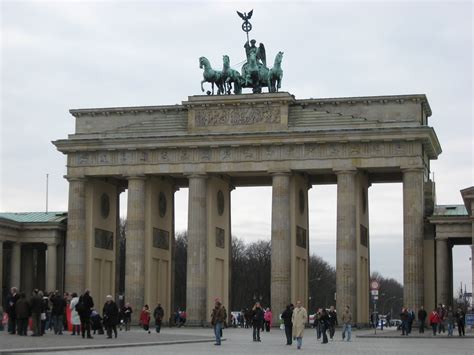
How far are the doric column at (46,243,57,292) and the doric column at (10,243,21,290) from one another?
7.32 ft

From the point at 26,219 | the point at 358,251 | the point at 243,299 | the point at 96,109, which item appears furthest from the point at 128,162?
the point at 243,299

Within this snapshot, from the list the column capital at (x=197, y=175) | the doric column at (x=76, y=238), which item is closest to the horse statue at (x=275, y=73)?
the column capital at (x=197, y=175)

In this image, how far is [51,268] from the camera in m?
84.2

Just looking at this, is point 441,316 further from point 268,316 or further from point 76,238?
point 76,238

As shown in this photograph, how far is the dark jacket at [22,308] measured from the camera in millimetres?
46062

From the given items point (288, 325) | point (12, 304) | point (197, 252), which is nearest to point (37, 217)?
point (197, 252)

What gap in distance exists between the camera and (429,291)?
76688mm

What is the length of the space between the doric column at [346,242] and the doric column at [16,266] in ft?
81.0

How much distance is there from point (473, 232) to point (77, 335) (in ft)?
95.4

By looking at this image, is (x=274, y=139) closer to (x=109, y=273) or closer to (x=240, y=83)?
(x=240, y=83)

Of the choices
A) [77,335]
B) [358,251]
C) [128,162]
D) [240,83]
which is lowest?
[77,335]

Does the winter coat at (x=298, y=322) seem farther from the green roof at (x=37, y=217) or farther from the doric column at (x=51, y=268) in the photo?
the green roof at (x=37, y=217)

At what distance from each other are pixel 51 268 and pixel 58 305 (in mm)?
36039

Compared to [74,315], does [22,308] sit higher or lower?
higher
